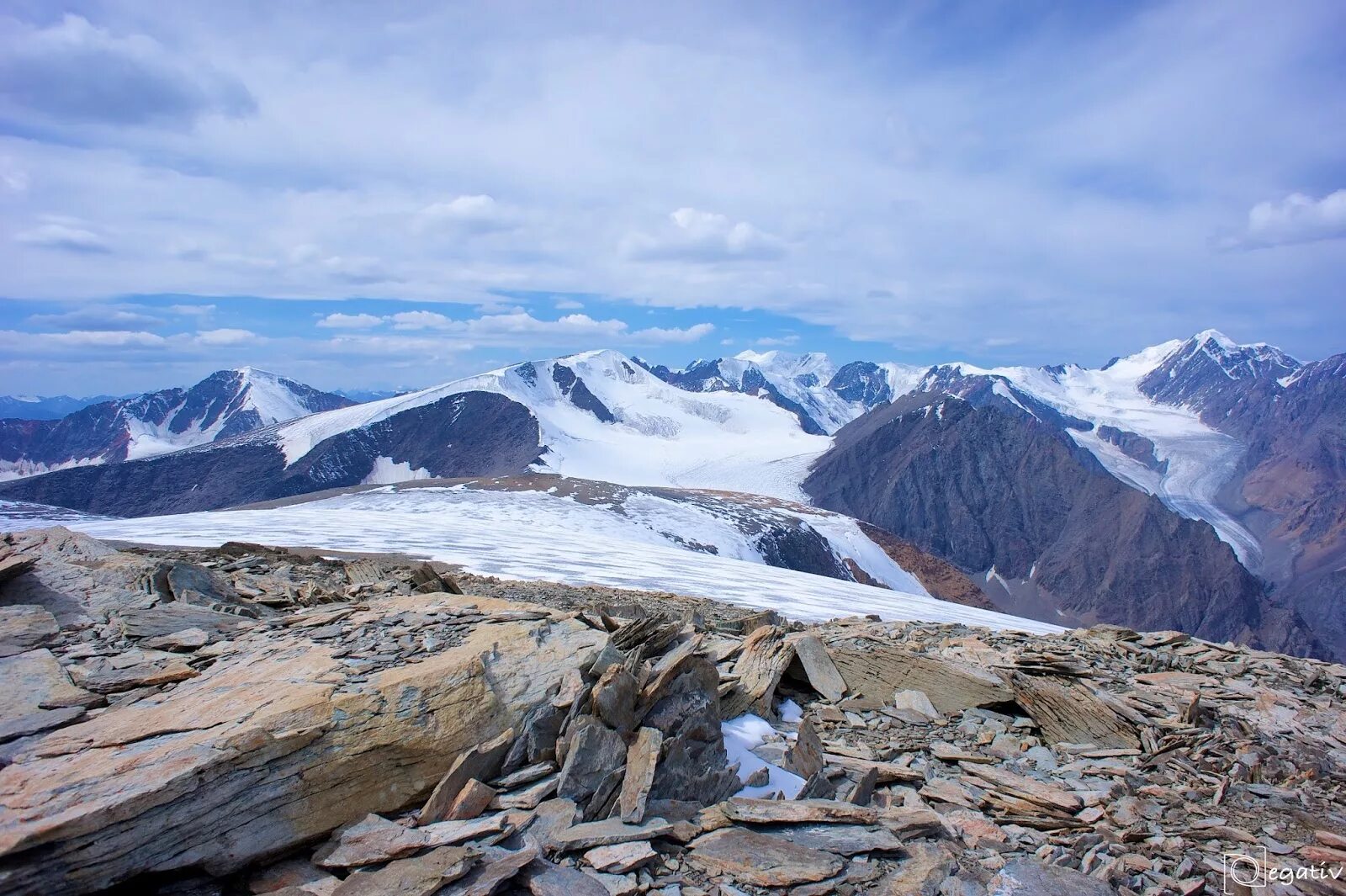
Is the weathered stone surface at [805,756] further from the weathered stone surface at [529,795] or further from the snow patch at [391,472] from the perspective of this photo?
the snow patch at [391,472]

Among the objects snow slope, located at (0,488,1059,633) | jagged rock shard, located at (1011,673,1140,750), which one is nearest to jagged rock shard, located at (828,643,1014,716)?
jagged rock shard, located at (1011,673,1140,750)

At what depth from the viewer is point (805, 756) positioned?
9.74 meters

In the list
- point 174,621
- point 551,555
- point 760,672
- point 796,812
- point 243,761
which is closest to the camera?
point 243,761

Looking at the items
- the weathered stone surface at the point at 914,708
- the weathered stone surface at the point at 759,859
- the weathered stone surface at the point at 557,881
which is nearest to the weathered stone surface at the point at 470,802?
the weathered stone surface at the point at 557,881

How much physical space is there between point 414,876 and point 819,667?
Answer: 951 centimetres

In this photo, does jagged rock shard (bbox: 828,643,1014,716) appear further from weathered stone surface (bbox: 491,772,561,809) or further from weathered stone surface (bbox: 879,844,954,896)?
weathered stone surface (bbox: 491,772,561,809)

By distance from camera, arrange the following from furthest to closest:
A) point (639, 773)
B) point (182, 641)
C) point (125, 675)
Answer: point (182, 641) → point (125, 675) → point (639, 773)

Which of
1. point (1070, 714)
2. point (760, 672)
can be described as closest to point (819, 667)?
point (760, 672)

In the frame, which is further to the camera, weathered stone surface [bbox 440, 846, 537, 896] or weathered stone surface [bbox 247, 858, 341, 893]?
weathered stone surface [bbox 247, 858, 341, 893]

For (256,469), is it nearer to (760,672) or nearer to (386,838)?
(760,672)

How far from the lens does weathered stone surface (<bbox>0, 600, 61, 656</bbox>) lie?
31.8ft

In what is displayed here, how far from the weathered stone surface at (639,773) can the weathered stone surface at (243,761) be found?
1.47 metres

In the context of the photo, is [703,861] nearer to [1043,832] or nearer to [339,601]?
[1043,832]

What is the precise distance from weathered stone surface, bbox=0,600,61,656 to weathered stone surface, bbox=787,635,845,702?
12.8 m
